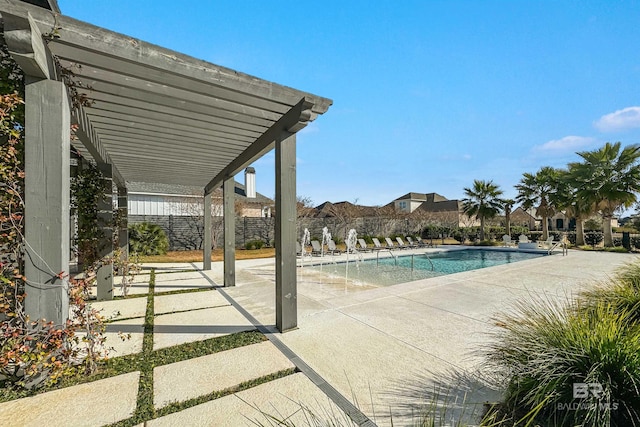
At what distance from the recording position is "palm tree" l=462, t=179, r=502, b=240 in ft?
71.0

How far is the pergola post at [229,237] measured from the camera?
7320 mm

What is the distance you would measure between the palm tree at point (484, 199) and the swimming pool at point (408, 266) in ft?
16.1

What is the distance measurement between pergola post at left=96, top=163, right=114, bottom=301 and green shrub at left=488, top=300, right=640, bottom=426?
7.20m

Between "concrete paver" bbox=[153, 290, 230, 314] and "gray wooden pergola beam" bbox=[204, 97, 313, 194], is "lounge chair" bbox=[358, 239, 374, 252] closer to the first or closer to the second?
"gray wooden pergola beam" bbox=[204, 97, 313, 194]

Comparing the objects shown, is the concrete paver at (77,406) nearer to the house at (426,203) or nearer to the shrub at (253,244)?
the shrub at (253,244)

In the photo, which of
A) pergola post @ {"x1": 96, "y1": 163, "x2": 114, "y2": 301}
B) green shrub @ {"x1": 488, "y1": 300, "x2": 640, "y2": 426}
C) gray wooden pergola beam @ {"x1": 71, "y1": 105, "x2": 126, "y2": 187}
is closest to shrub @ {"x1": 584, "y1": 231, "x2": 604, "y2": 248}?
green shrub @ {"x1": 488, "y1": 300, "x2": 640, "y2": 426}

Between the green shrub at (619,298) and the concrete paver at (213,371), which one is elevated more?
the green shrub at (619,298)

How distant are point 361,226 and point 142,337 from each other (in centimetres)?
1929

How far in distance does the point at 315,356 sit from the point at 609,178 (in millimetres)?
21933

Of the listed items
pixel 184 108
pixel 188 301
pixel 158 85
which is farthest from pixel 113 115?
pixel 188 301

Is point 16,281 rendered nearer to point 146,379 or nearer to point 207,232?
point 146,379

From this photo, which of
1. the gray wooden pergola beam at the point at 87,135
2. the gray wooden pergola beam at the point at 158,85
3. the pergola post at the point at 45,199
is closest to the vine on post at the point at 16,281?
the pergola post at the point at 45,199

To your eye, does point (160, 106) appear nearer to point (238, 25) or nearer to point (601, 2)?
point (238, 25)

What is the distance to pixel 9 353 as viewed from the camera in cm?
237
